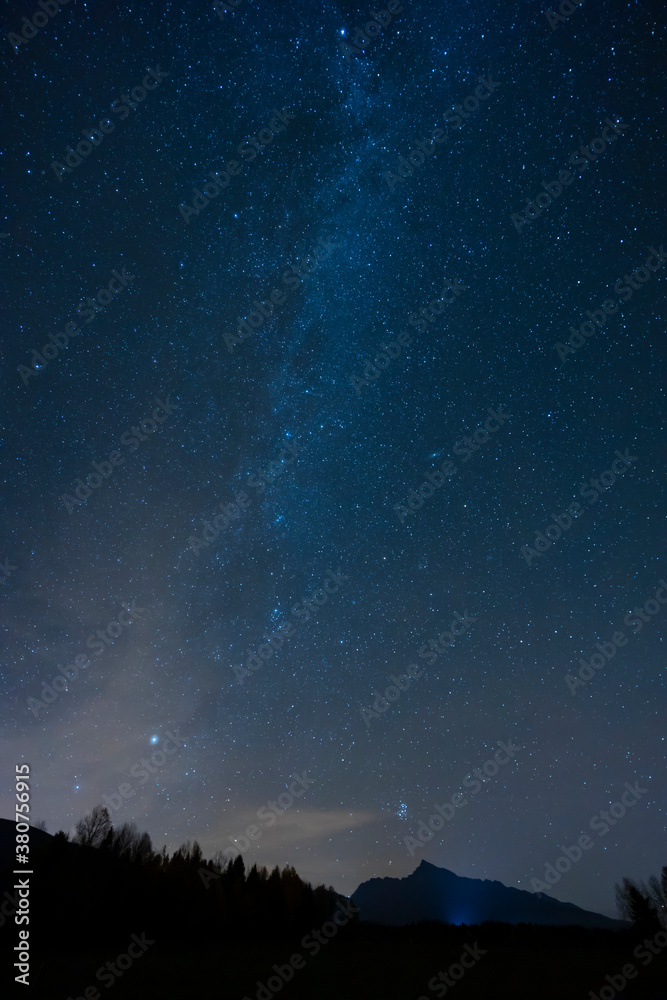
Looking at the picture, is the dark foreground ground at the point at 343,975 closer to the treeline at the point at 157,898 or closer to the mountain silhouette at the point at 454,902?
the treeline at the point at 157,898

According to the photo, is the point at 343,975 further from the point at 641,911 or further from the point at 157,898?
the point at 641,911

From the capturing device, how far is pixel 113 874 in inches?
535

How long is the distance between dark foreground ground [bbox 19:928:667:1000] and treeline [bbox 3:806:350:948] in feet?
4.83

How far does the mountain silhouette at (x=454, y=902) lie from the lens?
12031 cm

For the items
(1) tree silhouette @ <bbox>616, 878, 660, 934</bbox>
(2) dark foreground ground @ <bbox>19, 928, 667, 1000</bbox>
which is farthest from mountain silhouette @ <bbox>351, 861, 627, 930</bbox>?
(2) dark foreground ground @ <bbox>19, 928, 667, 1000</bbox>

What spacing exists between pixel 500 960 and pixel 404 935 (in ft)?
19.2

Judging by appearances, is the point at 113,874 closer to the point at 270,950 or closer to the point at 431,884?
the point at 270,950

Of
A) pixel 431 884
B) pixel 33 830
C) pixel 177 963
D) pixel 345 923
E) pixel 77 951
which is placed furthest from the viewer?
pixel 431 884

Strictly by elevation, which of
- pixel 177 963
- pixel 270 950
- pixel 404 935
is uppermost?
pixel 177 963

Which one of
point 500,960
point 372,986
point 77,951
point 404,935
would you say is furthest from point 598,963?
point 77,951

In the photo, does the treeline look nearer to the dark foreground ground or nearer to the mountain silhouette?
the dark foreground ground

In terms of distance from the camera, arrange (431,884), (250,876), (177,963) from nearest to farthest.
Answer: (177,963) → (250,876) → (431,884)

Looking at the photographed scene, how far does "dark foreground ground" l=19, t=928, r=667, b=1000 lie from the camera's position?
8297mm

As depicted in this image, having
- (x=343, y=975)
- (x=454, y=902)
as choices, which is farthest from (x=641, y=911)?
(x=454, y=902)
